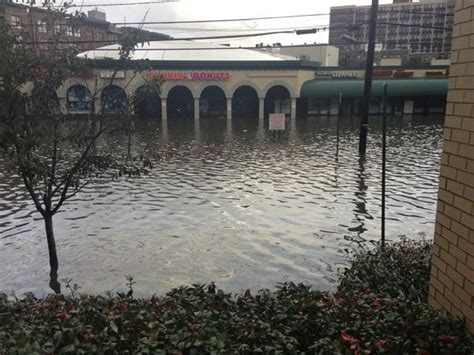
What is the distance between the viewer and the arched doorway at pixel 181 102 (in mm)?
49469

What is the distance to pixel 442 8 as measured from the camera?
48969 millimetres

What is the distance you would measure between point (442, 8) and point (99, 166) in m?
51.7

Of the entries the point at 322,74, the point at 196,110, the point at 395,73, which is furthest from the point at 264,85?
the point at 395,73

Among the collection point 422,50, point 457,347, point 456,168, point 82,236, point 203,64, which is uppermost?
point 422,50

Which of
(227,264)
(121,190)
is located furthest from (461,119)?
(121,190)

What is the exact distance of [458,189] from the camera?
4133mm

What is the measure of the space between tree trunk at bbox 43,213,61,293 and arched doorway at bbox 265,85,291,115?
1650 inches

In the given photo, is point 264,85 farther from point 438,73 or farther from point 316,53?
point 316,53

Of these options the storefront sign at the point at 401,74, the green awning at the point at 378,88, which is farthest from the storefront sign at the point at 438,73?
the storefront sign at the point at 401,74

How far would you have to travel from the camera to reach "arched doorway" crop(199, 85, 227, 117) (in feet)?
162

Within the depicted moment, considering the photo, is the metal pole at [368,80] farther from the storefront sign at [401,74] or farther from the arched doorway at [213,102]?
the storefront sign at [401,74]

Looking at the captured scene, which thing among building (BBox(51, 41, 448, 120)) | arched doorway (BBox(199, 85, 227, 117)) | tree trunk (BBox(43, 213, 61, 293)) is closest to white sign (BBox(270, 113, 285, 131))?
building (BBox(51, 41, 448, 120))

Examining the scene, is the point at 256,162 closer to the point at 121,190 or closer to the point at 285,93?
the point at 121,190

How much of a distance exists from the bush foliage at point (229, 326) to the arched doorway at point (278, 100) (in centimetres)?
4440
